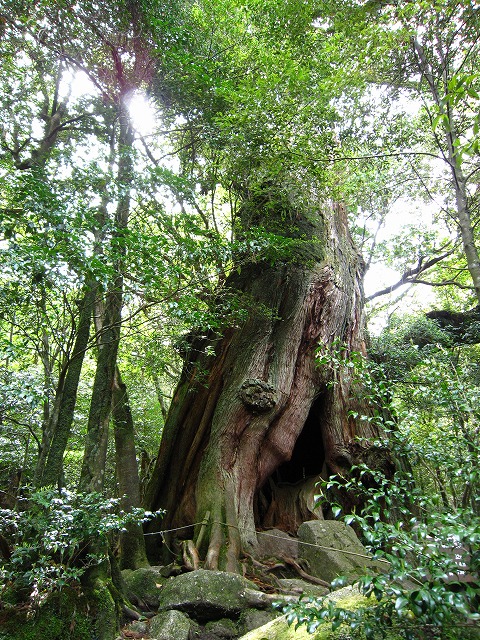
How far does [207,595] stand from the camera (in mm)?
3719

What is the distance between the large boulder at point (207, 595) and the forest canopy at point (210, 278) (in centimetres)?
51

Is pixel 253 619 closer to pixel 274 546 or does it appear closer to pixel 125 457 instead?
pixel 274 546

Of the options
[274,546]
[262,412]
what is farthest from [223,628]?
[262,412]

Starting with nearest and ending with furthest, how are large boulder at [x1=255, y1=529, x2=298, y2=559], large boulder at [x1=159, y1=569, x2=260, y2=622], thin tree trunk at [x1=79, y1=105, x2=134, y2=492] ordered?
large boulder at [x1=159, y1=569, x2=260, y2=622]
thin tree trunk at [x1=79, y1=105, x2=134, y2=492]
large boulder at [x1=255, y1=529, x2=298, y2=559]

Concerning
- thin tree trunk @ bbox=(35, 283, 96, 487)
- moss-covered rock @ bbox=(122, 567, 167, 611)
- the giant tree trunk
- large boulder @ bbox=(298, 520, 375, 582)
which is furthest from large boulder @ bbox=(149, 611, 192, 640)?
large boulder @ bbox=(298, 520, 375, 582)

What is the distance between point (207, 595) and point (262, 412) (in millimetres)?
2662

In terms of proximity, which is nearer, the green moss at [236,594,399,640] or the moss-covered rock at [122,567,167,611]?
the green moss at [236,594,399,640]

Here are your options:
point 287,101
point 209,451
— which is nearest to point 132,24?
point 287,101

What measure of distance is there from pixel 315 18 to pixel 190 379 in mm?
7369

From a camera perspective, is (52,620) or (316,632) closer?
(316,632)

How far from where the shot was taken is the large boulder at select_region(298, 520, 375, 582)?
4.86 metres

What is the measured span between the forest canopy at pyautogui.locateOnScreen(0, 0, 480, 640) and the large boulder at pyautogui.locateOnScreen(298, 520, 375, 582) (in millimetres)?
711

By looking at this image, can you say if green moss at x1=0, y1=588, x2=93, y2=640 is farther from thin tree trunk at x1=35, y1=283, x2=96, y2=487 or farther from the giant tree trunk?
the giant tree trunk

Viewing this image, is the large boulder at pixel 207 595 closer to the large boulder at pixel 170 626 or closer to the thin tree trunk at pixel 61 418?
the large boulder at pixel 170 626
